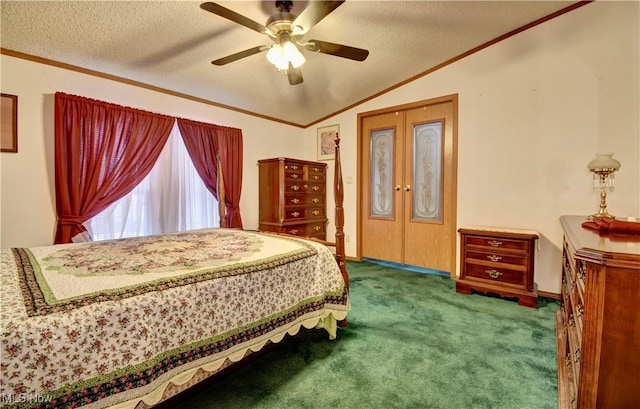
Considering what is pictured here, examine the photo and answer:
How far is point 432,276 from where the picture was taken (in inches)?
137

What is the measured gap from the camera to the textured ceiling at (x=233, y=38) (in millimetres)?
2012

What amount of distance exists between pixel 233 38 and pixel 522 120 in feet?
9.67

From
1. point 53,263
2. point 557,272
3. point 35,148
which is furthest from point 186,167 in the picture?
point 557,272

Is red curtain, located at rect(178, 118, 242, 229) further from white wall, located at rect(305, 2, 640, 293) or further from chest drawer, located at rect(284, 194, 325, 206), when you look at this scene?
white wall, located at rect(305, 2, 640, 293)

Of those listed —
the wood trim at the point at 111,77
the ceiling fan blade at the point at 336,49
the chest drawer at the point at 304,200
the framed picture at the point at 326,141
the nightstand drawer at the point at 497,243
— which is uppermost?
the wood trim at the point at 111,77

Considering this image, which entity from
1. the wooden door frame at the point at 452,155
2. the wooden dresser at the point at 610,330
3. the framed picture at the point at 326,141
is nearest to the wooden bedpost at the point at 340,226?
the wooden dresser at the point at 610,330

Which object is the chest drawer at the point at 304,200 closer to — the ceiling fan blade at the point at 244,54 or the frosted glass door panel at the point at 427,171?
the frosted glass door panel at the point at 427,171

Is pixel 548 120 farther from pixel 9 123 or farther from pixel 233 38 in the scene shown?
pixel 9 123

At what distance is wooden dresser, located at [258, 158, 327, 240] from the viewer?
148 inches

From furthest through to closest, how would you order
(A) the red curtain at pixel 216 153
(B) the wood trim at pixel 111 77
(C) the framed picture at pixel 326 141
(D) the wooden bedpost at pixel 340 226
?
(C) the framed picture at pixel 326 141, (A) the red curtain at pixel 216 153, (B) the wood trim at pixel 111 77, (D) the wooden bedpost at pixel 340 226

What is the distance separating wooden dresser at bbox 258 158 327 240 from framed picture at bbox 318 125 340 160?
0.23 metres

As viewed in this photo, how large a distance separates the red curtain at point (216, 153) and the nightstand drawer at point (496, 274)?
9.21 feet

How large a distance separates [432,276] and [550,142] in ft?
6.21

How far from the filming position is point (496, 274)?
2770mm
